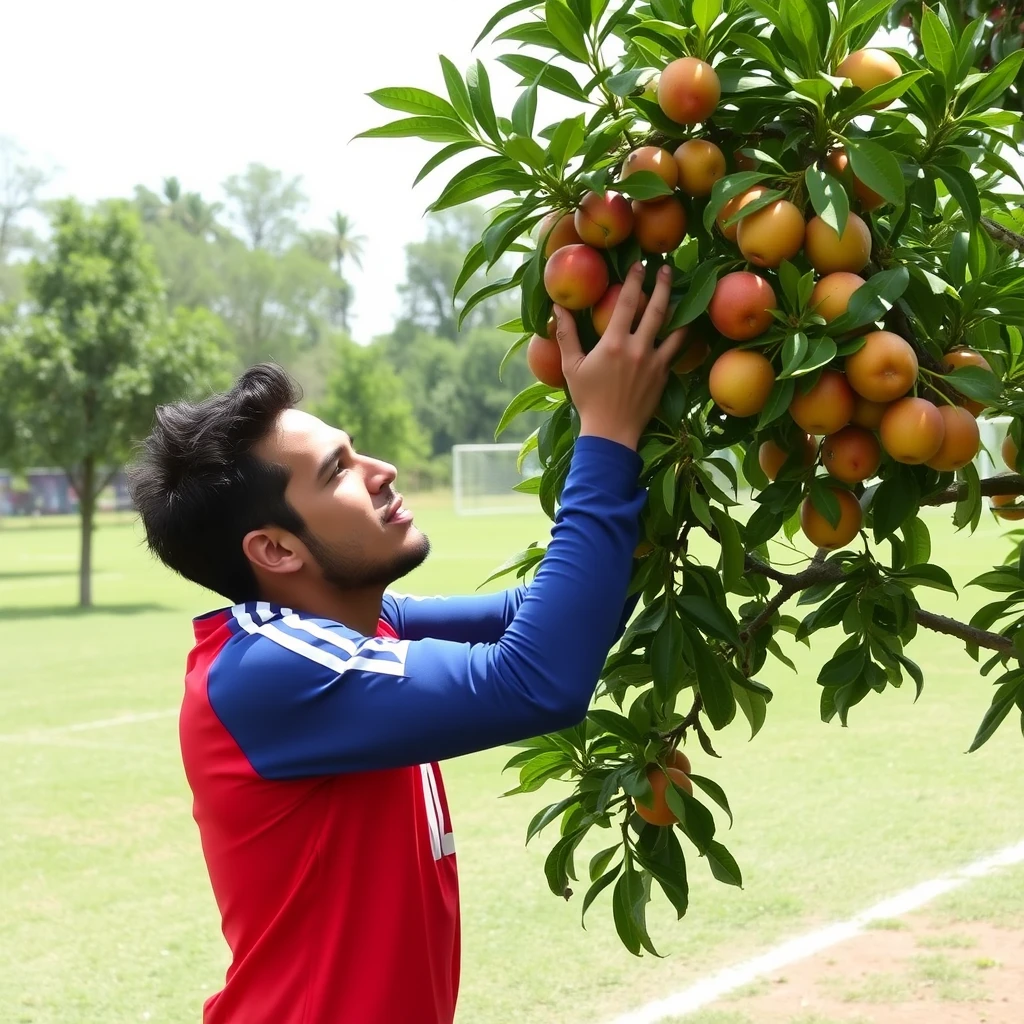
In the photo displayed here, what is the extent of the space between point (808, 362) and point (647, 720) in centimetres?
85

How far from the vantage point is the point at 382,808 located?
216 cm

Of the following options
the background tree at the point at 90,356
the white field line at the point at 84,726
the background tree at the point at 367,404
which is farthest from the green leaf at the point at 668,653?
the background tree at the point at 367,404

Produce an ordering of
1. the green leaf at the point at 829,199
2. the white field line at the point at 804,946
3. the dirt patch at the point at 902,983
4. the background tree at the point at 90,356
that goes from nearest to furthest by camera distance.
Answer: the green leaf at the point at 829,199
the dirt patch at the point at 902,983
the white field line at the point at 804,946
the background tree at the point at 90,356

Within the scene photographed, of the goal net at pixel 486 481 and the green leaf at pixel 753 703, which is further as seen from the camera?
the goal net at pixel 486 481

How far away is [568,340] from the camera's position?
1876mm

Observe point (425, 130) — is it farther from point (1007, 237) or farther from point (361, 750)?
point (1007, 237)

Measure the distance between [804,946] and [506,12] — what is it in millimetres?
4092

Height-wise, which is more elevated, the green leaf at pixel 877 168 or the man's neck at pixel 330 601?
the green leaf at pixel 877 168

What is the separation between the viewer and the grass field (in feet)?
16.3

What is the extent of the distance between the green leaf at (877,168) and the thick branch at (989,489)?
0.64 metres

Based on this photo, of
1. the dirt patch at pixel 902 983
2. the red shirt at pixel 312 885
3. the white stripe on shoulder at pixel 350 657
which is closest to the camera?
the white stripe on shoulder at pixel 350 657

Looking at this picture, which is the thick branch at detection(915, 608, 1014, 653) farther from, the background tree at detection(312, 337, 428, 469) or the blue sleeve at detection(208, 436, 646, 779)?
the background tree at detection(312, 337, 428, 469)

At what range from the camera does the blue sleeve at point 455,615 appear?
268 centimetres

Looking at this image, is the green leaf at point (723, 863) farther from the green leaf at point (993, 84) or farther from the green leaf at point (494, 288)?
the green leaf at point (993, 84)
